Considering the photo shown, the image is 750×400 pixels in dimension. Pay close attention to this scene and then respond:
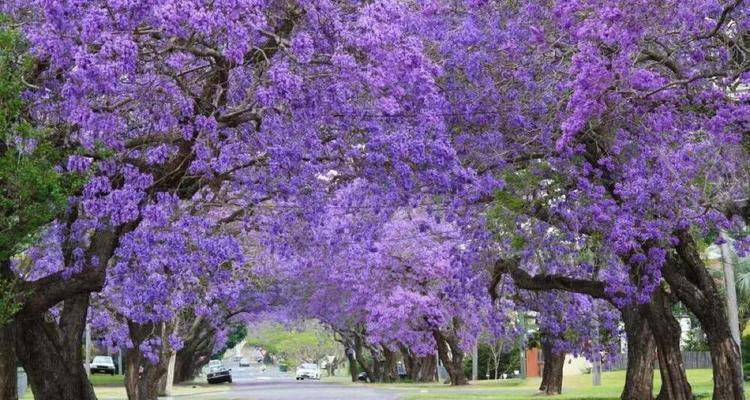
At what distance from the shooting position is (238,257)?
60.3 ft

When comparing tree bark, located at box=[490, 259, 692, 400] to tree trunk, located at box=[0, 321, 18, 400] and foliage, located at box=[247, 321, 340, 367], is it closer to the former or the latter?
tree trunk, located at box=[0, 321, 18, 400]

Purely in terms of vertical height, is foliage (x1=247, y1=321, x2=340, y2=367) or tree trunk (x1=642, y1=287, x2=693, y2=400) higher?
foliage (x1=247, y1=321, x2=340, y2=367)

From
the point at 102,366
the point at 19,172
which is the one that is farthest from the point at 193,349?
the point at 19,172

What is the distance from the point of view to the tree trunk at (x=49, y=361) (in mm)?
17500

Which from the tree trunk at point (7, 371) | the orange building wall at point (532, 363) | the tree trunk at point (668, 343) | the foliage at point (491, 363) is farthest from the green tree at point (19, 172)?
the orange building wall at point (532, 363)

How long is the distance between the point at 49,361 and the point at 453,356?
114ft

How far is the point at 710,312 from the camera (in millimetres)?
20750

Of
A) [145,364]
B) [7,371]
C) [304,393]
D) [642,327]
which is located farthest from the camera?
[304,393]

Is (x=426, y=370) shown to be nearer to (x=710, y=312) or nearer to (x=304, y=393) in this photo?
(x=304, y=393)

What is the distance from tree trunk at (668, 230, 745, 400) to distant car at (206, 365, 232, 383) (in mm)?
48178

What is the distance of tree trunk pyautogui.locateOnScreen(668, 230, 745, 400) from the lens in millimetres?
20562

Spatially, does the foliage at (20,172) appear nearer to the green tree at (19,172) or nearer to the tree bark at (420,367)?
the green tree at (19,172)

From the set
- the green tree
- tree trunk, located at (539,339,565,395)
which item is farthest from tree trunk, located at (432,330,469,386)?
the green tree

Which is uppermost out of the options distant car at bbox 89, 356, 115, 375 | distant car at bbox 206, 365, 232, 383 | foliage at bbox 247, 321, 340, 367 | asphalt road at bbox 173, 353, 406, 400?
foliage at bbox 247, 321, 340, 367
